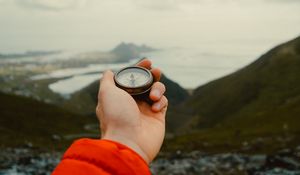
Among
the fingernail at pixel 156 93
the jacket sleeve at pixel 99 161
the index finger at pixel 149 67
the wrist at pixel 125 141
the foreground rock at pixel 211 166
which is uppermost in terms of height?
the jacket sleeve at pixel 99 161

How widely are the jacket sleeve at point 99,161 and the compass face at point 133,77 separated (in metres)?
2.07

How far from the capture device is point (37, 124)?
149 metres

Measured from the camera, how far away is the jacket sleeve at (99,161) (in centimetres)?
338

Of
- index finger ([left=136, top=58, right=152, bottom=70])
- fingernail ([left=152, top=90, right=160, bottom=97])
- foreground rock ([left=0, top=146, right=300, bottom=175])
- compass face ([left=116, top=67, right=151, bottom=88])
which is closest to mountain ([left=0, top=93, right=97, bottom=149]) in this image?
foreground rock ([left=0, top=146, right=300, bottom=175])

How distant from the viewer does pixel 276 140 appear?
105562 mm

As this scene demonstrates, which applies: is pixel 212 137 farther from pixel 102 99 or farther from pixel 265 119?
pixel 102 99

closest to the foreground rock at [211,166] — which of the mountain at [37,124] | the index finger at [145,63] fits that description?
the mountain at [37,124]

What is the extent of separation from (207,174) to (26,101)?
13439cm

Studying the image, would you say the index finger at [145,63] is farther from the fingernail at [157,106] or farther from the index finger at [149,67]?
the fingernail at [157,106]

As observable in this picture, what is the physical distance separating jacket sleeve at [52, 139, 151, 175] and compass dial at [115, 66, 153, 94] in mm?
1985

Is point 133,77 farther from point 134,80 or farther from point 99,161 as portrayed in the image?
point 99,161

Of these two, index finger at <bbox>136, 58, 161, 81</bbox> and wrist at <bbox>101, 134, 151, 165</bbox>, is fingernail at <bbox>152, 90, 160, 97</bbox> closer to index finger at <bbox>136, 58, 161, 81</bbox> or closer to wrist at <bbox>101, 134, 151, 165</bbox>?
index finger at <bbox>136, 58, 161, 81</bbox>

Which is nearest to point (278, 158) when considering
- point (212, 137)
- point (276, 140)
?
point (276, 140)

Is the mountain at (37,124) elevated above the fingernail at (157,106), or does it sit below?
below
